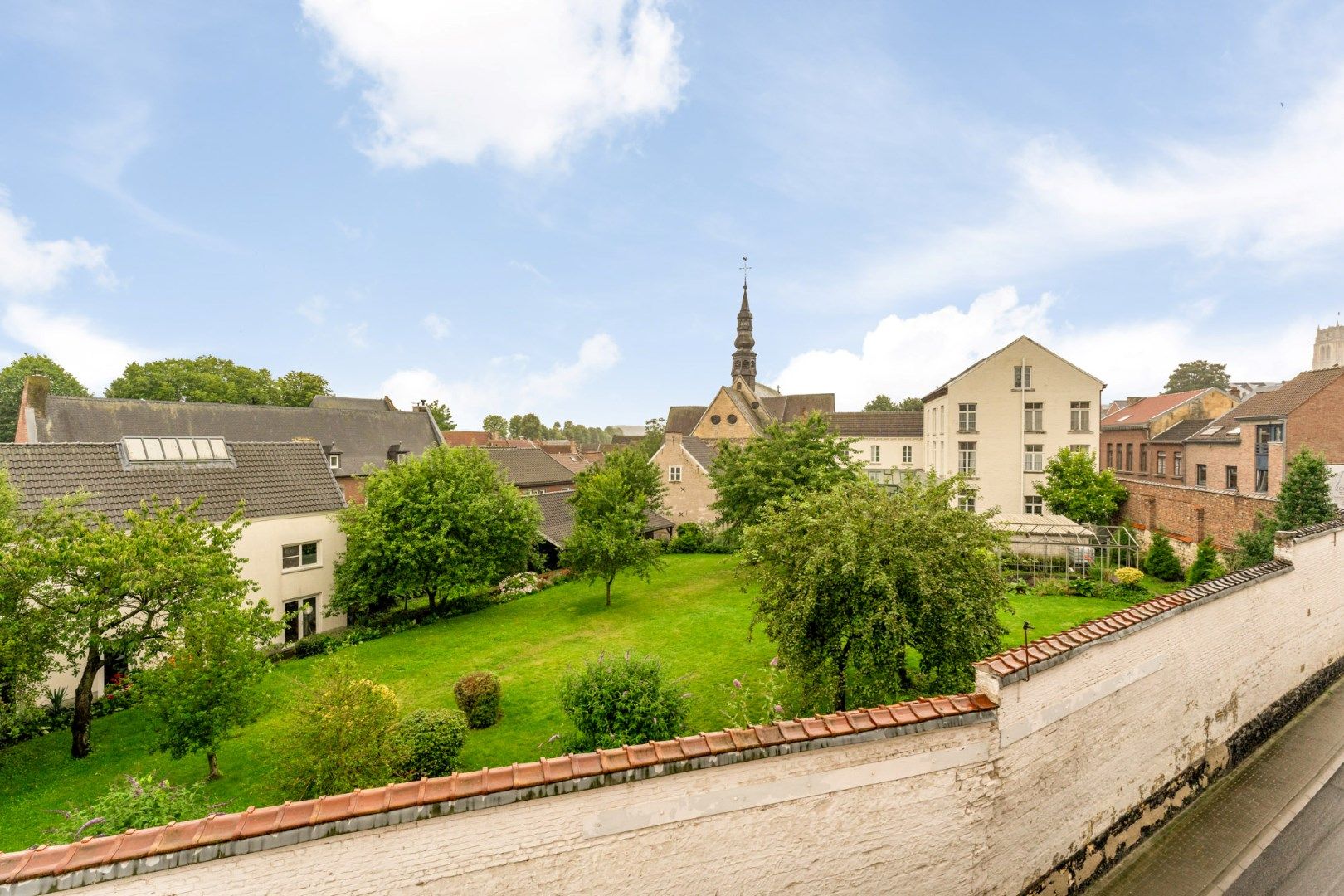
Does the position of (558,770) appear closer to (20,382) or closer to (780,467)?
(780,467)

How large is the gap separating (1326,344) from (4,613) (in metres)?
95.5

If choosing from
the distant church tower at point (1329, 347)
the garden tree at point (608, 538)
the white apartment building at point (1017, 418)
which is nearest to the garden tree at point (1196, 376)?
the distant church tower at point (1329, 347)

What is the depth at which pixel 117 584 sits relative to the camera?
11523 millimetres

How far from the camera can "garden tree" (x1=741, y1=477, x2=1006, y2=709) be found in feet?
30.2

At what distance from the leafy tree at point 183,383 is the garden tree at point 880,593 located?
64.0 meters

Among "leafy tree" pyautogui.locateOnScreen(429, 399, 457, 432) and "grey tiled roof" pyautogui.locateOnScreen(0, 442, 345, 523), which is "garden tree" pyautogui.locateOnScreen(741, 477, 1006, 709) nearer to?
"grey tiled roof" pyautogui.locateOnScreen(0, 442, 345, 523)

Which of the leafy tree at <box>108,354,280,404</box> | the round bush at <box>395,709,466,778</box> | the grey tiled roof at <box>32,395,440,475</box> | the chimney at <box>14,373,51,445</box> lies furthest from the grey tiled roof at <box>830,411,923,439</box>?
the leafy tree at <box>108,354,280,404</box>

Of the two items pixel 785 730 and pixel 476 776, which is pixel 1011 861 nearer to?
pixel 785 730

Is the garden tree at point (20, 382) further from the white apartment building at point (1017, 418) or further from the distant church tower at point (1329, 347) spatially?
the distant church tower at point (1329, 347)

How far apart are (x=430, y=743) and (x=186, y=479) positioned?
15501 mm

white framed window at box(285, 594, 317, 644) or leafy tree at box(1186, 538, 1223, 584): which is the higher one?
leafy tree at box(1186, 538, 1223, 584)

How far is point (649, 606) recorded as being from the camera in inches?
875

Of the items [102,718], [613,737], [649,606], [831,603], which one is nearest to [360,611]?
[102,718]

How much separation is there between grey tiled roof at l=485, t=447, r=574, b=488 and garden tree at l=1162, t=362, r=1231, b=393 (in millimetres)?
72412
